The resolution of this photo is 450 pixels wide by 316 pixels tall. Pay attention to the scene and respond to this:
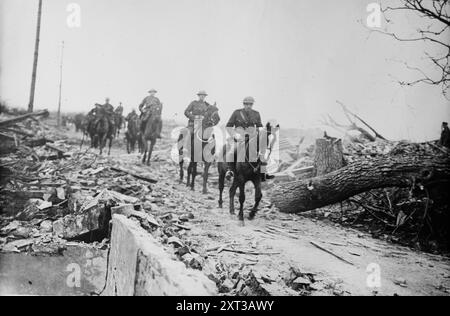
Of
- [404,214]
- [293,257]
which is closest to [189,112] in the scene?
[293,257]

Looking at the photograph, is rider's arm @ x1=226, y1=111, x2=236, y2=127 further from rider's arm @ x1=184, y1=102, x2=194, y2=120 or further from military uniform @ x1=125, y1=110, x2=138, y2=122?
military uniform @ x1=125, y1=110, x2=138, y2=122

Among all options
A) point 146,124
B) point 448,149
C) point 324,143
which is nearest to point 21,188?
point 146,124

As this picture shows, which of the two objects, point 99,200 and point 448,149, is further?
point 448,149

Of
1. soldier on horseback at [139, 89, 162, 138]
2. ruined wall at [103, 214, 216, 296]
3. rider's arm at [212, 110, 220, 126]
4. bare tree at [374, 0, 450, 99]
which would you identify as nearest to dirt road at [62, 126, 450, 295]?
ruined wall at [103, 214, 216, 296]

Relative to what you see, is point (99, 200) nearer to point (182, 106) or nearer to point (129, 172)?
point (129, 172)

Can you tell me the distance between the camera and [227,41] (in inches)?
251

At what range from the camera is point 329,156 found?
7.10 metres

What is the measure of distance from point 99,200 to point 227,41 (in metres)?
3.98

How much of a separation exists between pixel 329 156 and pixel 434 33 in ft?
9.97

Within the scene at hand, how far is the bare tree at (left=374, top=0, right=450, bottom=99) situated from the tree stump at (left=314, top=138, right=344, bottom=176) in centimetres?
214

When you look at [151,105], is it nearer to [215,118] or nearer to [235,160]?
[215,118]

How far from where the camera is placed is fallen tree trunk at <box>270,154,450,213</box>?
4.98m

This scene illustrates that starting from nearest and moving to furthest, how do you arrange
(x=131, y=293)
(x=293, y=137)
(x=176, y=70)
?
(x=131, y=293)
(x=176, y=70)
(x=293, y=137)

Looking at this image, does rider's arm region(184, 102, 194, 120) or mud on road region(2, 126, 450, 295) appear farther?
rider's arm region(184, 102, 194, 120)
